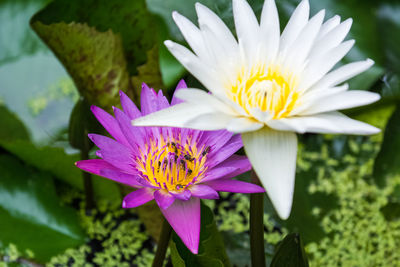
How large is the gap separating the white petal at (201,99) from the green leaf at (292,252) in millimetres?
239

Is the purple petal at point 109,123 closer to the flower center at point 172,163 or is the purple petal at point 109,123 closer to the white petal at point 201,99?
the flower center at point 172,163

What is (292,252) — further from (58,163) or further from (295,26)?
(58,163)

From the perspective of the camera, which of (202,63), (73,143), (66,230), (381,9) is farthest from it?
(381,9)

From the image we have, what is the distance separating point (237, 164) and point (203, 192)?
0.07 meters

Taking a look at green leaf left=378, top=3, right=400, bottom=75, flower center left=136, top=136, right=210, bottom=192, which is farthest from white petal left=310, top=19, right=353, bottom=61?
green leaf left=378, top=3, right=400, bottom=75

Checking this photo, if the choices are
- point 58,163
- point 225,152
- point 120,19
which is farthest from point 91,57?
point 225,152

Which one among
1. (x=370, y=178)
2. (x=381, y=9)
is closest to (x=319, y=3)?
(x=381, y=9)

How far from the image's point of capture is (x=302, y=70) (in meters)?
0.66

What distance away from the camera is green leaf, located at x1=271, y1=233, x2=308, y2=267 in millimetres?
722

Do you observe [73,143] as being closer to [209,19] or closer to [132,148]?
[132,148]

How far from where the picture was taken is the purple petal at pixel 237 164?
68 centimetres

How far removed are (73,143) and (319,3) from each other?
2.75 feet

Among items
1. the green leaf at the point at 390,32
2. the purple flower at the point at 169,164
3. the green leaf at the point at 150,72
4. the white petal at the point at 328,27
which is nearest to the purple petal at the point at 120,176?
the purple flower at the point at 169,164

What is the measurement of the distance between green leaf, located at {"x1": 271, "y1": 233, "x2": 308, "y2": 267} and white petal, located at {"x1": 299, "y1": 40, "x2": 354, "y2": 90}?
24cm
